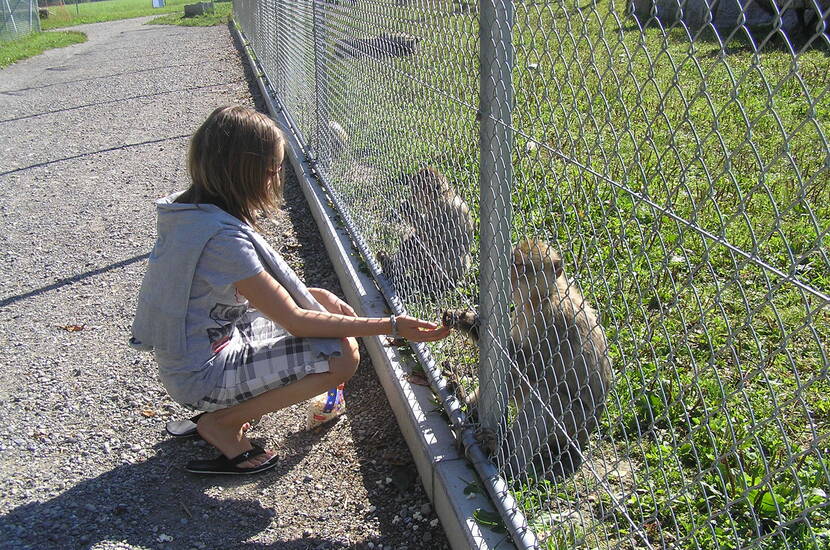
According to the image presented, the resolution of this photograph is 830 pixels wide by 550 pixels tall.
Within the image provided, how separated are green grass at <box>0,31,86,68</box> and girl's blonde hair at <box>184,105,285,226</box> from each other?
17.0 metres

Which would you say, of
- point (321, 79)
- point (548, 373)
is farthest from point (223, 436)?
point (321, 79)

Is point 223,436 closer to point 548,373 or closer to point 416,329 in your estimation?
point 416,329

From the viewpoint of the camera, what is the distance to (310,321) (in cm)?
304

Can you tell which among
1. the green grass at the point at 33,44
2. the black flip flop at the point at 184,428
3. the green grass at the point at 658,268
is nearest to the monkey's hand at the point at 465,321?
the green grass at the point at 658,268

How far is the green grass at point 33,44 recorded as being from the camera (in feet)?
60.4

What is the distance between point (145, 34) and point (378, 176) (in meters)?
22.3

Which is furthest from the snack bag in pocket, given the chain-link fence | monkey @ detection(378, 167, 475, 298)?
the chain-link fence

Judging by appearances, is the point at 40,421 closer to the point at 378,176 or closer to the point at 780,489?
the point at 378,176

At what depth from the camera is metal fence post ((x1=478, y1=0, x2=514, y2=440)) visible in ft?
7.61

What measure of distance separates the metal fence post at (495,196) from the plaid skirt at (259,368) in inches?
31.9

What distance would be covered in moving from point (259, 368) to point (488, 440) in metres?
1.02

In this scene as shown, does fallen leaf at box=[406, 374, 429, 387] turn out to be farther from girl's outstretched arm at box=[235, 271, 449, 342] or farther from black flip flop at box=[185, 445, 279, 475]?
black flip flop at box=[185, 445, 279, 475]

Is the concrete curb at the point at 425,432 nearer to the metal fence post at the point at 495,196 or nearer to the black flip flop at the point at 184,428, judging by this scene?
the metal fence post at the point at 495,196

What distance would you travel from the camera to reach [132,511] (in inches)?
116
